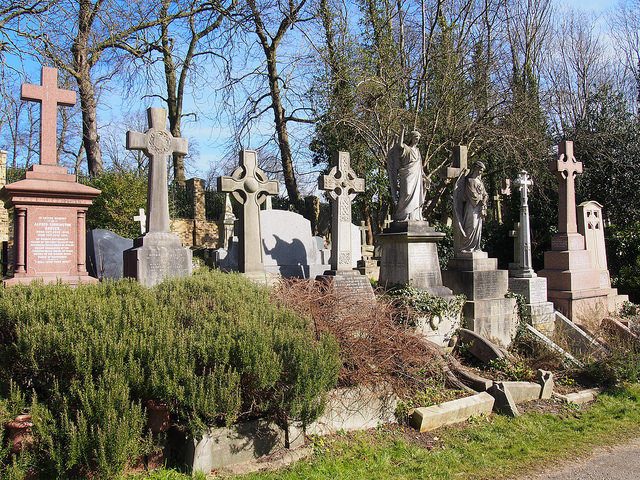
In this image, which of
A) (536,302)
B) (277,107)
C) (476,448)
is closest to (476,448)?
(476,448)

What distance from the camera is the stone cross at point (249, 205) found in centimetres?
910

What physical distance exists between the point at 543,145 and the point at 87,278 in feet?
48.1

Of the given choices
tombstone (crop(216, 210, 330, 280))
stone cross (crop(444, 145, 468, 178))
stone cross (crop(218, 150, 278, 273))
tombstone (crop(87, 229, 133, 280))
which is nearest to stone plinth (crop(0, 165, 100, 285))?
stone cross (crop(218, 150, 278, 273))

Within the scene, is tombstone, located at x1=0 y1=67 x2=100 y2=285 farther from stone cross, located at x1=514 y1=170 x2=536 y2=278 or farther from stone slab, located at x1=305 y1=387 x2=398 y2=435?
stone cross, located at x1=514 y1=170 x2=536 y2=278

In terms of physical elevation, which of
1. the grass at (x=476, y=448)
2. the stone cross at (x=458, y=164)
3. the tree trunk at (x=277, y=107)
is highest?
the tree trunk at (x=277, y=107)

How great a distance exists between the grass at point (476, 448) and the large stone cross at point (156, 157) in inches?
204

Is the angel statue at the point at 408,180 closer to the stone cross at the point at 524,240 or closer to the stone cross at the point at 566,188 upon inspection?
the stone cross at the point at 524,240

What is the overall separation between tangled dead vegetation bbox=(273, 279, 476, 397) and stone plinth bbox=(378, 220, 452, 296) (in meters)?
1.96

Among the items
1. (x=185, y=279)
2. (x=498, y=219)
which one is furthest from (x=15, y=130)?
(x=185, y=279)

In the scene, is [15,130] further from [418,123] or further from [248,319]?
[248,319]

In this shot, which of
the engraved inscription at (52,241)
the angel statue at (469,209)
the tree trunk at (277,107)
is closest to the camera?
the engraved inscription at (52,241)

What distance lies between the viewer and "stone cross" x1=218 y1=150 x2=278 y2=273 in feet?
29.9

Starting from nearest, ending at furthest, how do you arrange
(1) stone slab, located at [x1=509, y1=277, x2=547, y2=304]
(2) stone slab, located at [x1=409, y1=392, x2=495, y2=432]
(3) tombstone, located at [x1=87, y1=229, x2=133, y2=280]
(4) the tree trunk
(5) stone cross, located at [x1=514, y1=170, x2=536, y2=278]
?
(2) stone slab, located at [x1=409, y1=392, x2=495, y2=432] < (1) stone slab, located at [x1=509, y1=277, x2=547, y2=304] < (5) stone cross, located at [x1=514, y1=170, x2=536, y2=278] < (3) tombstone, located at [x1=87, y1=229, x2=133, y2=280] < (4) the tree trunk

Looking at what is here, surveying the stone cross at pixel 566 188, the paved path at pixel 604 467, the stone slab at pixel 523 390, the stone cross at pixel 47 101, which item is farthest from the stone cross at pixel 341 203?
the paved path at pixel 604 467
